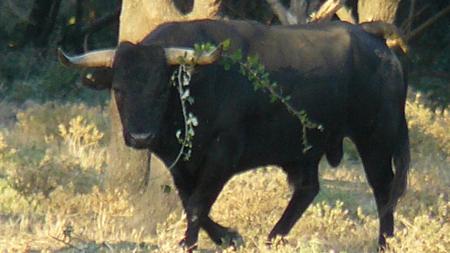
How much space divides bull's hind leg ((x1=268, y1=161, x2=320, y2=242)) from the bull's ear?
6.08 feet

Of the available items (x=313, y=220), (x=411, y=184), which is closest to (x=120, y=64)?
(x=313, y=220)

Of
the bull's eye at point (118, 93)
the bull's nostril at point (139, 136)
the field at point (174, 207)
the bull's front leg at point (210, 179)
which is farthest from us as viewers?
the bull's front leg at point (210, 179)

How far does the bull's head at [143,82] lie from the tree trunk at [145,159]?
1631 millimetres

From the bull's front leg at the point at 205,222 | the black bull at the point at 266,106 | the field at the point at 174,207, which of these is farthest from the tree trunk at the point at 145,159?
the black bull at the point at 266,106

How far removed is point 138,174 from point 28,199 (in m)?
0.92

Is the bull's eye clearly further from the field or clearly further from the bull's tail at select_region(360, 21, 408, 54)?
the bull's tail at select_region(360, 21, 408, 54)

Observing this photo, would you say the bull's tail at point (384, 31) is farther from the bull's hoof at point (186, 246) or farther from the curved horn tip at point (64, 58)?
the curved horn tip at point (64, 58)

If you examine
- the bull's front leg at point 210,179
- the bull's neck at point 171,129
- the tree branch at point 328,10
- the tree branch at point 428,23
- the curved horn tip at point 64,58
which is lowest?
the tree branch at point 428,23

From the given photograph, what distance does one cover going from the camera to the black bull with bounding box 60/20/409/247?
8.16m

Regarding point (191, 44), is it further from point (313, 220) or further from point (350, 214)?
point (350, 214)

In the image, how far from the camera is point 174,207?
1009 centimetres

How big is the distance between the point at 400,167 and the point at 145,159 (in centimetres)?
208

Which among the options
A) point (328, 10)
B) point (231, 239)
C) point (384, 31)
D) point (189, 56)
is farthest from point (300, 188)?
point (328, 10)

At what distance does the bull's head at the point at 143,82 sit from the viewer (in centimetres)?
800
